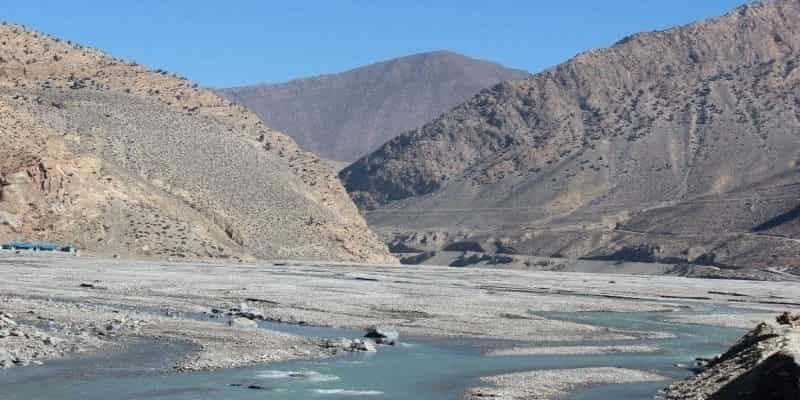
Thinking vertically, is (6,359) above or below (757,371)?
below

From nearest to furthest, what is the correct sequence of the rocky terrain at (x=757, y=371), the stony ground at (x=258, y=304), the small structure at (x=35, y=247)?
the rocky terrain at (x=757, y=371)
the stony ground at (x=258, y=304)
the small structure at (x=35, y=247)

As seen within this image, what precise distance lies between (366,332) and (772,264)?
93.5m

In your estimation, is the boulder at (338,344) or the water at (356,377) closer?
the water at (356,377)

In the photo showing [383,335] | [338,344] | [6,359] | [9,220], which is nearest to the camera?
[6,359]

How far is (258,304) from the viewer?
4881cm

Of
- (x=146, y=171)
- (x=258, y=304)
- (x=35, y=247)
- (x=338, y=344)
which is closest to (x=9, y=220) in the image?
(x=35, y=247)

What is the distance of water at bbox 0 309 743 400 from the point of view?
26.3m

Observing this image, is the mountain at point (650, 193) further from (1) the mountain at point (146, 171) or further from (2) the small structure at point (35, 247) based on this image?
(2) the small structure at point (35, 247)

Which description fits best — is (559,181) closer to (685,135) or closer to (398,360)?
(685,135)

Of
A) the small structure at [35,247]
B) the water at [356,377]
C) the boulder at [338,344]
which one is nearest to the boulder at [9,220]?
the small structure at [35,247]

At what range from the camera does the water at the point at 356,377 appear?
2628 centimetres

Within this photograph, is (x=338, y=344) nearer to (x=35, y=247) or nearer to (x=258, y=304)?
(x=258, y=304)

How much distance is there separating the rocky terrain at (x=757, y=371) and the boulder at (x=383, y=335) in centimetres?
1018

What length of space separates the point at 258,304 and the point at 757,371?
91.2 feet
